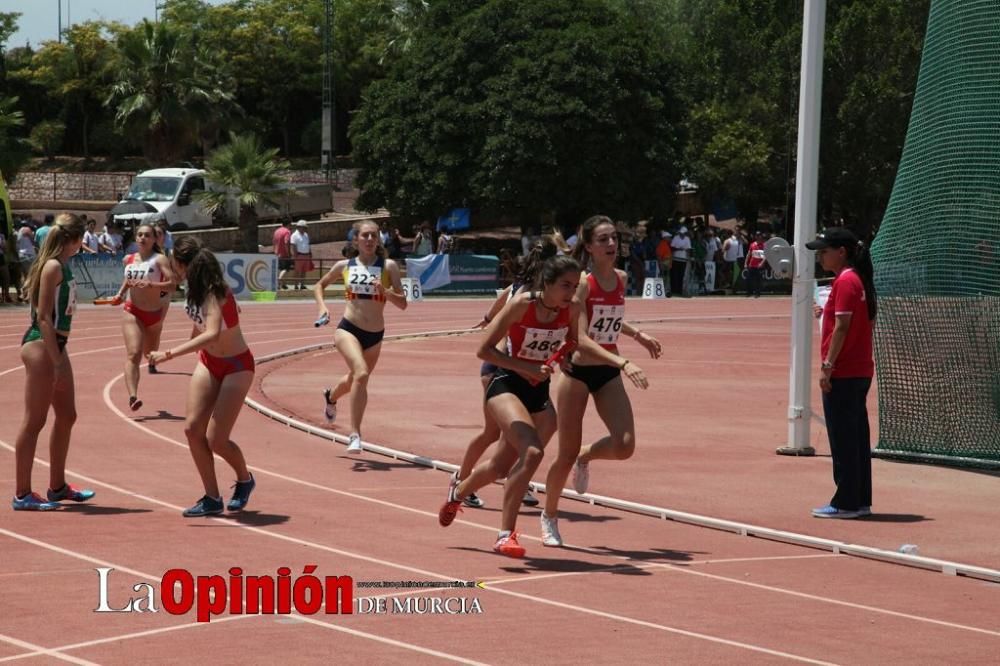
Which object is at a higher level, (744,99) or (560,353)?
(744,99)

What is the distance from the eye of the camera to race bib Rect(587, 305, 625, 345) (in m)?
9.14

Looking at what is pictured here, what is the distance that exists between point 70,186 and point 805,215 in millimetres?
56493

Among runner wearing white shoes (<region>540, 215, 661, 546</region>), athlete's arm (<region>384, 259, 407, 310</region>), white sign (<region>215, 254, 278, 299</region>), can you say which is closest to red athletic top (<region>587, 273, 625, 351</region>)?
runner wearing white shoes (<region>540, 215, 661, 546</region>)

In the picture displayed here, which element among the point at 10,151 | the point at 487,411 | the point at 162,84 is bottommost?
the point at 487,411

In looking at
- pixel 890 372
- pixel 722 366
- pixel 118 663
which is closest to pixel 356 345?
pixel 890 372

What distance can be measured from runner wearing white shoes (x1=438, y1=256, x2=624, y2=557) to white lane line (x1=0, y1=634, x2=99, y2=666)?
9.36ft

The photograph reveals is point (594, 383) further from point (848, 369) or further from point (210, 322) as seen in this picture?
point (210, 322)

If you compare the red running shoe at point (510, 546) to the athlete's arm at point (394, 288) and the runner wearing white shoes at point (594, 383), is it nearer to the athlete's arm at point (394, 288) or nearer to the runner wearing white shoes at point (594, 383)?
the runner wearing white shoes at point (594, 383)

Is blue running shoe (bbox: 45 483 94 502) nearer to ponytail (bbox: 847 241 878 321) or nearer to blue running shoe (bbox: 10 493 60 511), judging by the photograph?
blue running shoe (bbox: 10 493 60 511)

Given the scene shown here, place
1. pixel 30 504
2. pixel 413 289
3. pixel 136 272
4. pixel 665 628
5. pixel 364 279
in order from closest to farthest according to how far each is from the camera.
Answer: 1. pixel 665 628
2. pixel 30 504
3. pixel 364 279
4. pixel 136 272
5. pixel 413 289

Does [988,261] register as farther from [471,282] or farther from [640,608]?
[471,282]

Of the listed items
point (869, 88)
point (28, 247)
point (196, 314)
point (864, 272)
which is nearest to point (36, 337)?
point (196, 314)

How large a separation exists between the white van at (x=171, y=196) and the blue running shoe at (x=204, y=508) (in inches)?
1473

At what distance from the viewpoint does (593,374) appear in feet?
29.0
